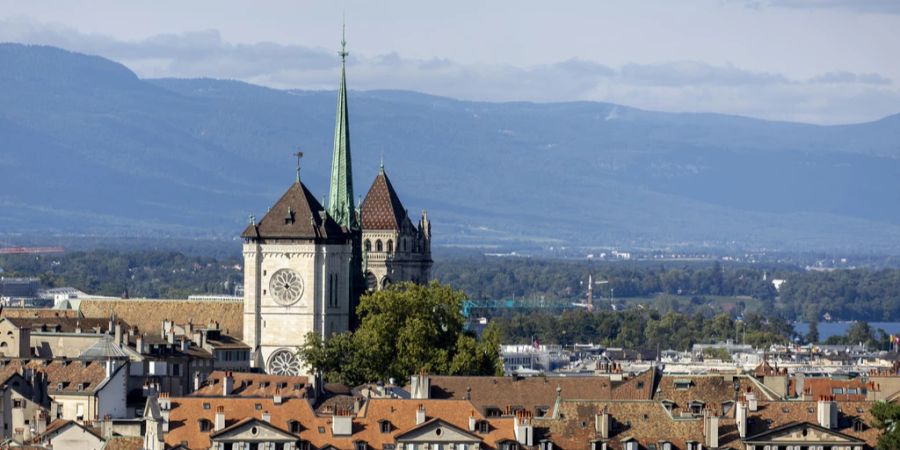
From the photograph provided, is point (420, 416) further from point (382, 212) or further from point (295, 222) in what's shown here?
point (382, 212)

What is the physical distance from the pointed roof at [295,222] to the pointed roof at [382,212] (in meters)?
18.9

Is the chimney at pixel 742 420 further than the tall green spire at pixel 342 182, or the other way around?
the tall green spire at pixel 342 182

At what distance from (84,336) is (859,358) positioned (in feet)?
272

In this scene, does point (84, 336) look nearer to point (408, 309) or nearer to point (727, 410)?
point (408, 309)

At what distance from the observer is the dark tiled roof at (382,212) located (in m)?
147

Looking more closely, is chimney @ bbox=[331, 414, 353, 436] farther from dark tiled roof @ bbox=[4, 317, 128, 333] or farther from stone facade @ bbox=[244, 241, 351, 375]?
stone facade @ bbox=[244, 241, 351, 375]

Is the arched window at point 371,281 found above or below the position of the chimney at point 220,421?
above

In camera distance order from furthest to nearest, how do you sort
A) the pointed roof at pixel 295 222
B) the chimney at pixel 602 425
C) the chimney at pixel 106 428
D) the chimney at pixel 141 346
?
the pointed roof at pixel 295 222 → the chimney at pixel 141 346 → the chimney at pixel 106 428 → the chimney at pixel 602 425

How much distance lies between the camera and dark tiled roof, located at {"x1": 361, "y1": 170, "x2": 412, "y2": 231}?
146750mm

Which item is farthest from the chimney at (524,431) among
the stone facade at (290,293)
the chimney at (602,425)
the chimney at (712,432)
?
the stone facade at (290,293)

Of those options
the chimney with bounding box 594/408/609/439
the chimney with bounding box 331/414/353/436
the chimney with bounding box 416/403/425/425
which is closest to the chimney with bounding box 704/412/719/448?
the chimney with bounding box 594/408/609/439

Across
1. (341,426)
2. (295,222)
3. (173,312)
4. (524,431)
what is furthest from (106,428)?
(173,312)

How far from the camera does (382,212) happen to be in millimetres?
147125

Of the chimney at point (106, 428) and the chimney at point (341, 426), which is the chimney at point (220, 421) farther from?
the chimney at point (106, 428)
